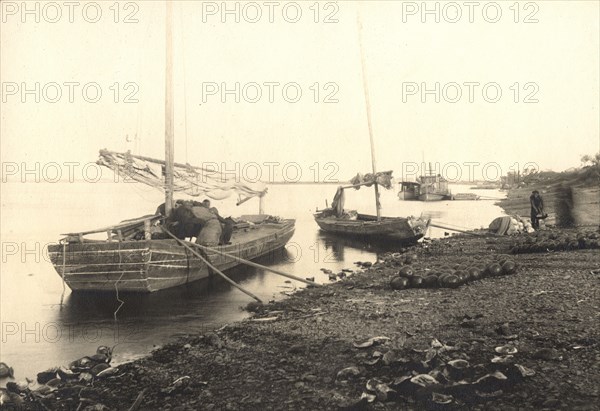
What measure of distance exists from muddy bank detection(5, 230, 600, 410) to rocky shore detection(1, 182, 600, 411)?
0.02m

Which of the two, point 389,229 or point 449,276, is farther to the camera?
point 389,229

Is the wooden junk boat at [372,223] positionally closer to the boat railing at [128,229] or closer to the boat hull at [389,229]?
the boat hull at [389,229]

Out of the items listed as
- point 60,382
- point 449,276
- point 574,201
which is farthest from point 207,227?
point 574,201

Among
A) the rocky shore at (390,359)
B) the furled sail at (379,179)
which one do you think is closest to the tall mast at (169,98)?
the rocky shore at (390,359)

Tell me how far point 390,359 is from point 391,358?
2 cm

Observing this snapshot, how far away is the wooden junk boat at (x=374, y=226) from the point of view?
25.1 m

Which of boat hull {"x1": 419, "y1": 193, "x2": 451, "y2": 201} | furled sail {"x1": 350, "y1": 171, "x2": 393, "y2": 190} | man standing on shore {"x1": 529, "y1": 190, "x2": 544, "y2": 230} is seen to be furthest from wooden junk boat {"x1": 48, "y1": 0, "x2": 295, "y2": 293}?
boat hull {"x1": 419, "y1": 193, "x2": 451, "y2": 201}

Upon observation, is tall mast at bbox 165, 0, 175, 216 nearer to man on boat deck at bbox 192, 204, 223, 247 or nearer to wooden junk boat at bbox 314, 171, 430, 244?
man on boat deck at bbox 192, 204, 223, 247

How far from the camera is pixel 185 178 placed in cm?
1814

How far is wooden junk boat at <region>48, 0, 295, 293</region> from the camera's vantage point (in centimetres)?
1430

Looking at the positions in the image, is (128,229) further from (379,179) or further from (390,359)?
(379,179)

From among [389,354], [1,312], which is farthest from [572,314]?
[1,312]

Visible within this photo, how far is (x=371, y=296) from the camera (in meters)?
11.5

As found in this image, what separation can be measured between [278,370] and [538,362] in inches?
130
